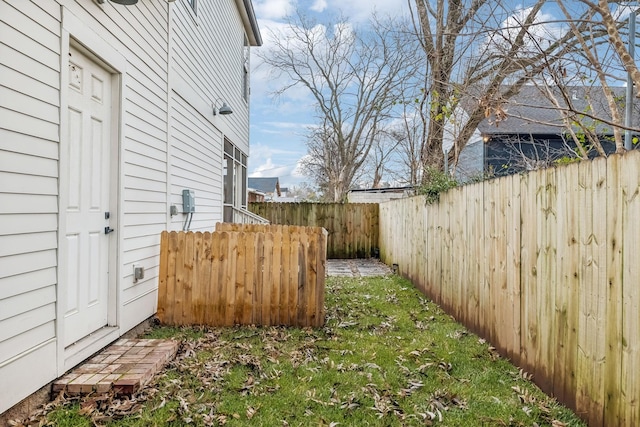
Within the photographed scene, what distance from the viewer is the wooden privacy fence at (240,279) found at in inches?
188

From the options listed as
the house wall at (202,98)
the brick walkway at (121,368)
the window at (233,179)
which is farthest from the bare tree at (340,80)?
the brick walkway at (121,368)

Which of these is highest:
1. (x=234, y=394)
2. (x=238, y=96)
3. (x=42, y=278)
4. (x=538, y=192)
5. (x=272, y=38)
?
(x=272, y=38)

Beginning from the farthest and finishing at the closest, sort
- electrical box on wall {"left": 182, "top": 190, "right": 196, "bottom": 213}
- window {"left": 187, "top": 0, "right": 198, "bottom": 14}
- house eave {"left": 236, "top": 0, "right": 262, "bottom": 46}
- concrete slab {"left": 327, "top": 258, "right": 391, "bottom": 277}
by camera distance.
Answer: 1. house eave {"left": 236, "top": 0, "right": 262, "bottom": 46}
2. concrete slab {"left": 327, "top": 258, "right": 391, "bottom": 277}
3. window {"left": 187, "top": 0, "right": 198, "bottom": 14}
4. electrical box on wall {"left": 182, "top": 190, "right": 196, "bottom": 213}

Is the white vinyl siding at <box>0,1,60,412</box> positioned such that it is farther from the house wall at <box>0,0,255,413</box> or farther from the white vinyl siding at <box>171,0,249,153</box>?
the white vinyl siding at <box>171,0,249,153</box>

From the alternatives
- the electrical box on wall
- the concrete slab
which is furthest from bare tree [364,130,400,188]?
the electrical box on wall

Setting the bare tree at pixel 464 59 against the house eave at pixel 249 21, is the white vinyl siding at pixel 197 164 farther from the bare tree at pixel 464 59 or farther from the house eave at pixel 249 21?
the house eave at pixel 249 21

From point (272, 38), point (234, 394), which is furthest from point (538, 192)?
point (272, 38)

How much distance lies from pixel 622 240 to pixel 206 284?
155 inches

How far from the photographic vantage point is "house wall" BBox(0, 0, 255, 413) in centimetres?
252

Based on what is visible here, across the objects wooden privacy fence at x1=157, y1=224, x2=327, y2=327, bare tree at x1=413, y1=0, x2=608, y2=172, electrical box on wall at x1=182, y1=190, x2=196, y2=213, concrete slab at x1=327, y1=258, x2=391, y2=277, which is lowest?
concrete slab at x1=327, y1=258, x2=391, y2=277

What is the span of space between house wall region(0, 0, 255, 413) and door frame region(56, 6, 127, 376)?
14mm

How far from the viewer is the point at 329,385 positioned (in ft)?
10.3

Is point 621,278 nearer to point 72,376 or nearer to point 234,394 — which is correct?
point 234,394

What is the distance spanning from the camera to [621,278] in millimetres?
2217
